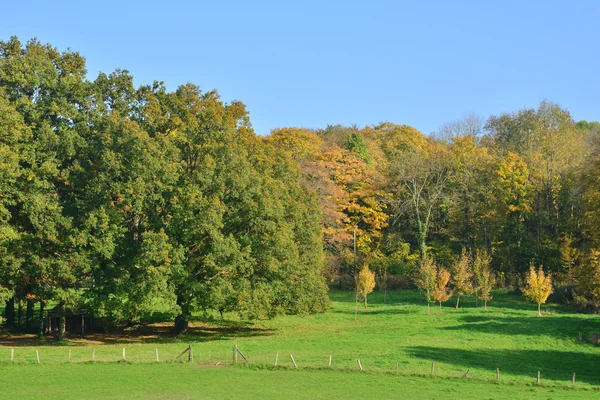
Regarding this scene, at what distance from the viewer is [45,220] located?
44.4 meters

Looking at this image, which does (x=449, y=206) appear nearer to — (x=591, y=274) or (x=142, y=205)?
(x=591, y=274)

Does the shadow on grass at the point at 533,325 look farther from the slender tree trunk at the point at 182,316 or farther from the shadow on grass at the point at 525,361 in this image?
the slender tree trunk at the point at 182,316

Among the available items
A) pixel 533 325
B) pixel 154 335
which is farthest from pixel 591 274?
pixel 154 335

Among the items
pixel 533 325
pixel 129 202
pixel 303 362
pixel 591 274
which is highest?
pixel 129 202

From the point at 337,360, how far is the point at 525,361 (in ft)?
39.0

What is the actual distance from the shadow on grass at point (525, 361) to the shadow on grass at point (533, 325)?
4835 mm

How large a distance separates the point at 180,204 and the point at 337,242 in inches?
1379

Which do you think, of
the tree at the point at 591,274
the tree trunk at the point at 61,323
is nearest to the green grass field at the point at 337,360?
the tree trunk at the point at 61,323

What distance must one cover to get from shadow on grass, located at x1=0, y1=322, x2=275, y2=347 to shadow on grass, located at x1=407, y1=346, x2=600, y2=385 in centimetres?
1540

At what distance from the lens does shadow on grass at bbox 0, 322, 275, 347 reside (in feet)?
155

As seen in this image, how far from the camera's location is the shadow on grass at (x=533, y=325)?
47625 millimetres

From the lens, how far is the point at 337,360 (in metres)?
38.0

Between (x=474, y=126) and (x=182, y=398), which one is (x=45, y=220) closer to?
(x=182, y=398)

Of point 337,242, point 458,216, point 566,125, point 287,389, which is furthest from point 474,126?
point 287,389
